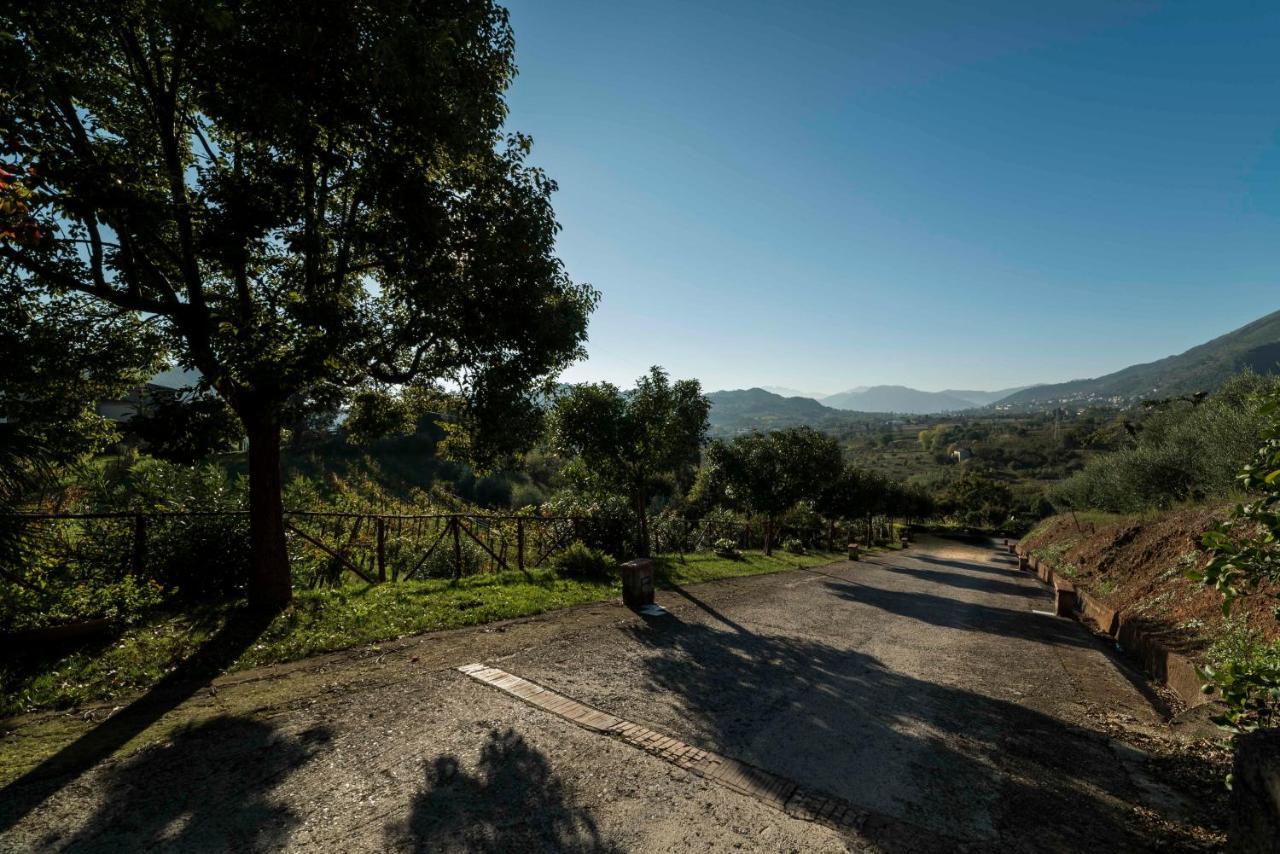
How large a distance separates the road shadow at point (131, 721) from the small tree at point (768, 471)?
1938 centimetres

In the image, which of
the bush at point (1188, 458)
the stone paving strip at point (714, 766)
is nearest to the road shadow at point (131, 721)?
the stone paving strip at point (714, 766)

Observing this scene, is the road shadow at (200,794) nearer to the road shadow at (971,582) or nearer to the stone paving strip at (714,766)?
the stone paving strip at (714,766)

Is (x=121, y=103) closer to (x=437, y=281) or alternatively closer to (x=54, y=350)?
(x=54, y=350)

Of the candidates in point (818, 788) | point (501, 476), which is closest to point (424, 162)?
point (818, 788)

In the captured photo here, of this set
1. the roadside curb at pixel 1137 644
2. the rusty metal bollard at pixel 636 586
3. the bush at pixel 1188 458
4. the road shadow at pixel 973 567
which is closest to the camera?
the roadside curb at pixel 1137 644

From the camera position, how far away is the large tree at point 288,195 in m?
5.61

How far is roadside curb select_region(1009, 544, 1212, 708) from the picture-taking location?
683 centimetres

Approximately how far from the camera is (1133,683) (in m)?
7.51

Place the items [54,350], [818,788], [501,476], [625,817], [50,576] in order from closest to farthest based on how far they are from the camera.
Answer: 1. [625,817]
2. [818,788]
3. [54,350]
4. [50,576]
5. [501,476]

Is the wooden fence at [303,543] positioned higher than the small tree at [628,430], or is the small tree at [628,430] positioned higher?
the small tree at [628,430]

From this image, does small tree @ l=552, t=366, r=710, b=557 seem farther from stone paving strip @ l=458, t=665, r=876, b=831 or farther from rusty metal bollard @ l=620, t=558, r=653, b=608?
stone paving strip @ l=458, t=665, r=876, b=831

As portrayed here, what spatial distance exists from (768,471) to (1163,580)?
14.1 metres

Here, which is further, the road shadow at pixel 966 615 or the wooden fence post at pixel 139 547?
the road shadow at pixel 966 615

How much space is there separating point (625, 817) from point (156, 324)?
8.90m
